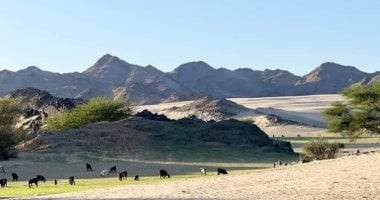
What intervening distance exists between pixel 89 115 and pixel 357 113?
3827cm

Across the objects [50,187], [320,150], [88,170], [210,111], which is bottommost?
[50,187]

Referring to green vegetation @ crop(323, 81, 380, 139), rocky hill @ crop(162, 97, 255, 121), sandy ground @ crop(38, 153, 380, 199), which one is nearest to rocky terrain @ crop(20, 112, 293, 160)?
green vegetation @ crop(323, 81, 380, 139)

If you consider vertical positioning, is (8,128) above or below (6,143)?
above

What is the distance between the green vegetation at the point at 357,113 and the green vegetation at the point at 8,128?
1107 inches

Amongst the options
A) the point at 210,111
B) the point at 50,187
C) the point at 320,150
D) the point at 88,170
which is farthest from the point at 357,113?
the point at 210,111

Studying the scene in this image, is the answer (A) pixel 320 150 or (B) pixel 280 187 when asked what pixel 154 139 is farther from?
(B) pixel 280 187

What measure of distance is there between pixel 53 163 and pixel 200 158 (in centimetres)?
1330

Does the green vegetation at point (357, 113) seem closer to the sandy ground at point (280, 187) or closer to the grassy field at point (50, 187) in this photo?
the sandy ground at point (280, 187)

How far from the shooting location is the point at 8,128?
2522 inches

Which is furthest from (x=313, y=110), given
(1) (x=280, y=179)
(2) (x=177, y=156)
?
(1) (x=280, y=179)

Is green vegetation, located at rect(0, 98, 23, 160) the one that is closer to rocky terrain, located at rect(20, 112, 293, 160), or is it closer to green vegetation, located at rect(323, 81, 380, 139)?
rocky terrain, located at rect(20, 112, 293, 160)

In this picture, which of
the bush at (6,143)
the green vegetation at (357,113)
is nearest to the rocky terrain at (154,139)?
the bush at (6,143)

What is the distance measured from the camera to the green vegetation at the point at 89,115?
8162cm

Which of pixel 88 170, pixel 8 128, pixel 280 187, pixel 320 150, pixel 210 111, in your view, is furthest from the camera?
pixel 210 111
